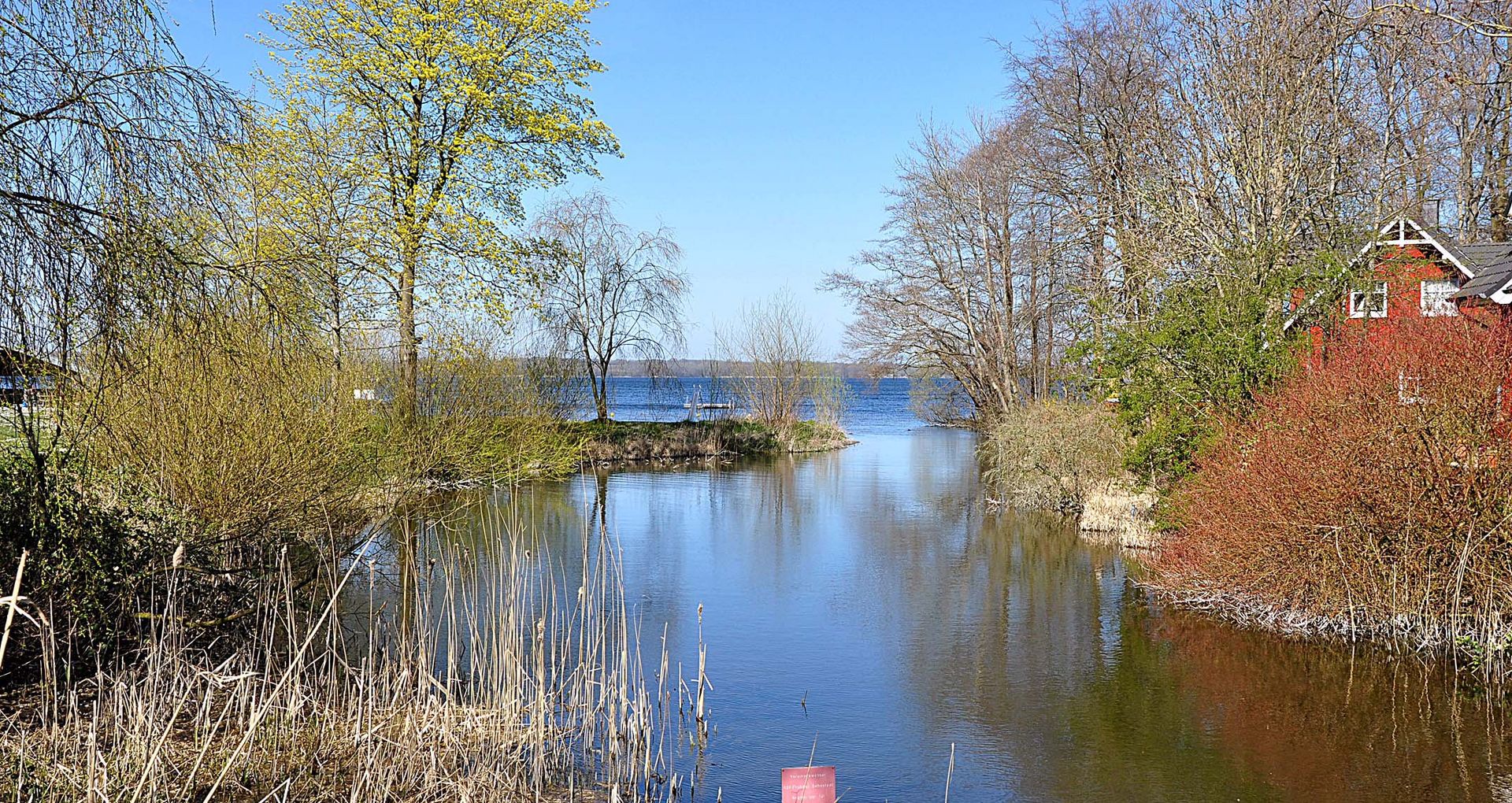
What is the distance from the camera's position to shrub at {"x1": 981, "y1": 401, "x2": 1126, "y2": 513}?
15438mm

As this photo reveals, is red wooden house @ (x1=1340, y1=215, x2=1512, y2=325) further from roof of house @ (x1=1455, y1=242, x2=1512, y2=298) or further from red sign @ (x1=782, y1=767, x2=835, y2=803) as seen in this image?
red sign @ (x1=782, y1=767, x2=835, y2=803)

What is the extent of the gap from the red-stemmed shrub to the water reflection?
0.43 m

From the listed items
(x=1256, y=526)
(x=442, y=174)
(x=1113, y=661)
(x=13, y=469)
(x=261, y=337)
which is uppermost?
(x=442, y=174)

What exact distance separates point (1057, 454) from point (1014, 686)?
8803 millimetres

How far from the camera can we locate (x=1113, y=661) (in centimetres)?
860

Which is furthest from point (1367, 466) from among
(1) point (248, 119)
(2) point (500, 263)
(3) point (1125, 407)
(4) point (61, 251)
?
(2) point (500, 263)

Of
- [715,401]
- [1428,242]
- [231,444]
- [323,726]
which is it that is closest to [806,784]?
[323,726]

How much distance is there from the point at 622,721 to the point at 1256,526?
221 inches

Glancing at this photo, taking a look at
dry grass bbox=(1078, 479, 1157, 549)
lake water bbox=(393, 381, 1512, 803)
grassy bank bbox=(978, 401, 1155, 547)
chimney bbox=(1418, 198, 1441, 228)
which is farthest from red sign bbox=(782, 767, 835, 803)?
chimney bbox=(1418, 198, 1441, 228)

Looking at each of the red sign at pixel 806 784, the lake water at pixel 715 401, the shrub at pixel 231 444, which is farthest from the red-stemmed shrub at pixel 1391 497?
the lake water at pixel 715 401

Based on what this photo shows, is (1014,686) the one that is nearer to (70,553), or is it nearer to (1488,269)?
(70,553)

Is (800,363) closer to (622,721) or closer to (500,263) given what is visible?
(500,263)

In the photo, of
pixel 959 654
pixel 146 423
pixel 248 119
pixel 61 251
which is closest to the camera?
pixel 61 251

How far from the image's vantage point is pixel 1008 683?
8.02 meters
